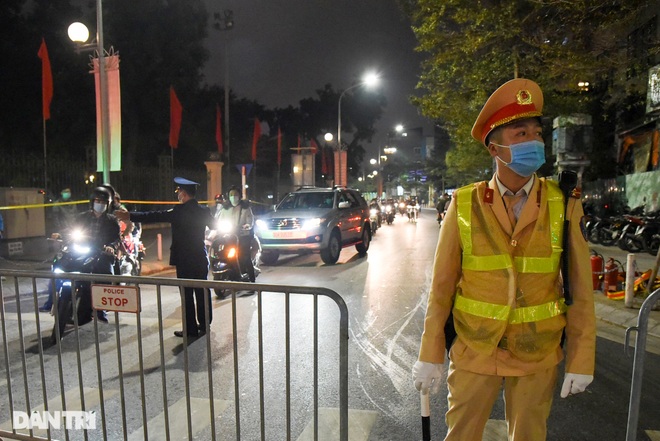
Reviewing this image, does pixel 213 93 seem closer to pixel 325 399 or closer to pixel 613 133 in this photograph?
pixel 613 133

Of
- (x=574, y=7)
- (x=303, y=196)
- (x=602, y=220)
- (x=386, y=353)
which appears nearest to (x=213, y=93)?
(x=303, y=196)

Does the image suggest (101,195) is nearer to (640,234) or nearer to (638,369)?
(638,369)

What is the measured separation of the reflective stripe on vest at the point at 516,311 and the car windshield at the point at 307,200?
10.6m

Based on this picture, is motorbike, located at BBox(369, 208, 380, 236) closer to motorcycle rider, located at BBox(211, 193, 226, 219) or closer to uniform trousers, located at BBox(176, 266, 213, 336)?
motorcycle rider, located at BBox(211, 193, 226, 219)

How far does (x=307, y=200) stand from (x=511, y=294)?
1130 cm

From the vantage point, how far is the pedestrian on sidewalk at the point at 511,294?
2.23 metres

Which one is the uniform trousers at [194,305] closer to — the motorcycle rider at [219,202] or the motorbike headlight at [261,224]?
the motorcycle rider at [219,202]

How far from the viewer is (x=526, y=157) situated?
2.36 meters

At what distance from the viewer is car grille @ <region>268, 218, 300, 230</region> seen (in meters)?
11.9

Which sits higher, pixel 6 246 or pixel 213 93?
pixel 213 93

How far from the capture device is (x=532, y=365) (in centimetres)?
224

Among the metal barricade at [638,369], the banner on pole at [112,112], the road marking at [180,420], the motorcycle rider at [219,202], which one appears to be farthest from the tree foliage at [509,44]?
the road marking at [180,420]

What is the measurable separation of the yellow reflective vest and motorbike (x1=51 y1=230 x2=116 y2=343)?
5.18 metres

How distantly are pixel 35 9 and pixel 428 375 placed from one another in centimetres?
2939
